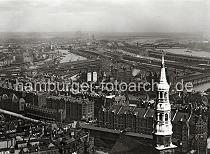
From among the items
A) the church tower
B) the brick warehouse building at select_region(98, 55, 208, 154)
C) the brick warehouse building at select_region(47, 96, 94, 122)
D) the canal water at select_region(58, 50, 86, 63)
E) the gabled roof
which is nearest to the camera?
the church tower

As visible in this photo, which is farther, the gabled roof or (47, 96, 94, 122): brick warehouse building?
(47, 96, 94, 122): brick warehouse building

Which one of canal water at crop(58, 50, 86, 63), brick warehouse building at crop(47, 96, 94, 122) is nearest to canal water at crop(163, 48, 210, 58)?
canal water at crop(58, 50, 86, 63)

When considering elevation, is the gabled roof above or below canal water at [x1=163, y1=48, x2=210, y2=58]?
below

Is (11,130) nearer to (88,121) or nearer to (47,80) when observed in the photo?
(88,121)

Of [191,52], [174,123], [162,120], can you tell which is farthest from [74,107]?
[162,120]

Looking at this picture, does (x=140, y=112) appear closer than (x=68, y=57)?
Yes

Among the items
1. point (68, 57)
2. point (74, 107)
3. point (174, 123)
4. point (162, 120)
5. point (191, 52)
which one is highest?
point (191, 52)

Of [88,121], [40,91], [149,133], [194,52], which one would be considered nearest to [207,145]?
[149,133]

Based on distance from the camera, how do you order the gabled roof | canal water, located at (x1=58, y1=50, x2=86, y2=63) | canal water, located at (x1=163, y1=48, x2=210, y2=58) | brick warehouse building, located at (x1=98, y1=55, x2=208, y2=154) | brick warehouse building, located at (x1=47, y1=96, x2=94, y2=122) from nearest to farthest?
brick warehouse building, located at (x1=98, y1=55, x2=208, y2=154), the gabled roof, brick warehouse building, located at (x1=47, y1=96, x2=94, y2=122), canal water, located at (x1=163, y1=48, x2=210, y2=58), canal water, located at (x1=58, y1=50, x2=86, y2=63)

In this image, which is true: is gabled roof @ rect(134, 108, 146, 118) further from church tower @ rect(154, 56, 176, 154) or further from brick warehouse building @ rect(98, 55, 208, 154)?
church tower @ rect(154, 56, 176, 154)

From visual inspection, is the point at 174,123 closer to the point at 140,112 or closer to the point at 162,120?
the point at 140,112

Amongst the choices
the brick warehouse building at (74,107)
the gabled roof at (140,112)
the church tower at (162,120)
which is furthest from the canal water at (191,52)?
the church tower at (162,120)

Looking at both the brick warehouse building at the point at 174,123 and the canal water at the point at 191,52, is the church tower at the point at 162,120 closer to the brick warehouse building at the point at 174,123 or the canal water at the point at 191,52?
the brick warehouse building at the point at 174,123
